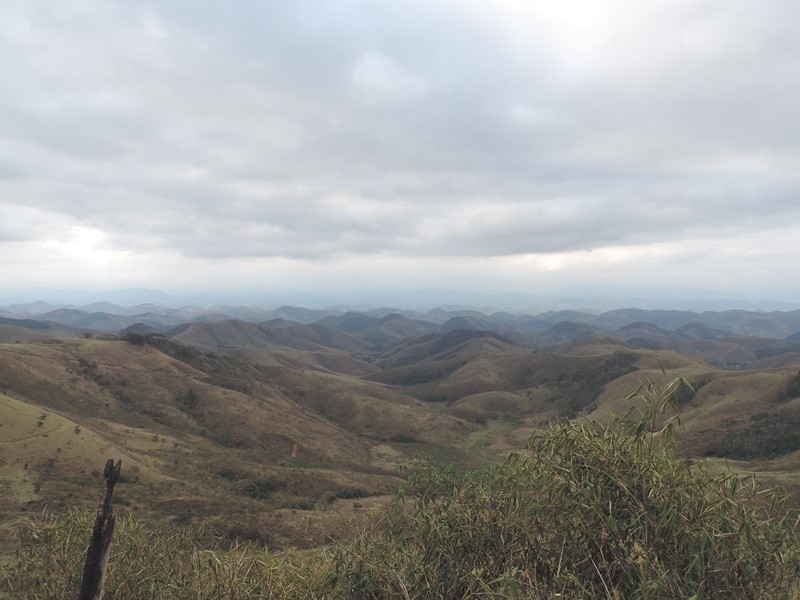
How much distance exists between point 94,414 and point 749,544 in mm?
73028

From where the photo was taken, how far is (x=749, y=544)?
6.69 meters

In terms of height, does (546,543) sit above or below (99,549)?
below

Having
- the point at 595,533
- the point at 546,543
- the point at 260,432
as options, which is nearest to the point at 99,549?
the point at 546,543

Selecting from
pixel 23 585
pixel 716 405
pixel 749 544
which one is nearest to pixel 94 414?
pixel 23 585

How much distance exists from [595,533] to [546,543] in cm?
97

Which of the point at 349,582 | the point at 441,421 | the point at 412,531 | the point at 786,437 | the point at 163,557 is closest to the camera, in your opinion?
the point at 349,582

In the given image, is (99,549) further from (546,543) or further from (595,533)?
(595,533)

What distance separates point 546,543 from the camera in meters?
7.99

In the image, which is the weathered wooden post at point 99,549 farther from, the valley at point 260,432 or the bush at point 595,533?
the bush at point 595,533

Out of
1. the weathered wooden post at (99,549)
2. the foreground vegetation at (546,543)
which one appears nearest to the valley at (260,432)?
the foreground vegetation at (546,543)

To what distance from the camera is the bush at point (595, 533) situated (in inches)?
264

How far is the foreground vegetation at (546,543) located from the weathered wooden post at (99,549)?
1.89 m

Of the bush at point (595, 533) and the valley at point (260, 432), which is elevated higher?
the bush at point (595, 533)

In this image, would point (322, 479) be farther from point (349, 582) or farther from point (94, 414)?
point (349, 582)
